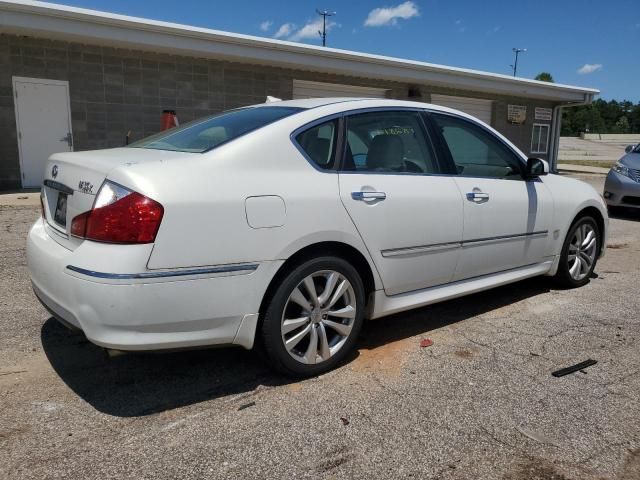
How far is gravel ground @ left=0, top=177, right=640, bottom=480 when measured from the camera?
237 cm

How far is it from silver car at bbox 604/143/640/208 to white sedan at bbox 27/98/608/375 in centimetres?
649

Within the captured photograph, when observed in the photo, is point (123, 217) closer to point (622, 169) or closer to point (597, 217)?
point (597, 217)

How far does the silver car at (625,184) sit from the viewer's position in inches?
376

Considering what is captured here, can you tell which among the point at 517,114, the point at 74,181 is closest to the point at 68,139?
the point at 74,181

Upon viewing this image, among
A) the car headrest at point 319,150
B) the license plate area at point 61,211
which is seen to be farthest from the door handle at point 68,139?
the car headrest at point 319,150

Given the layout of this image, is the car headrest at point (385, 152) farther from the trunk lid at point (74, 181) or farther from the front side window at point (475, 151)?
the trunk lid at point (74, 181)

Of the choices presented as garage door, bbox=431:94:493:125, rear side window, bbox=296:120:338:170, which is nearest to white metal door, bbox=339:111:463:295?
rear side window, bbox=296:120:338:170

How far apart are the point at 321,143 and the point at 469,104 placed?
705 inches

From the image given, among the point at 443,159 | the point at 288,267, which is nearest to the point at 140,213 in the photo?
the point at 288,267

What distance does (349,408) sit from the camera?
9.32 feet

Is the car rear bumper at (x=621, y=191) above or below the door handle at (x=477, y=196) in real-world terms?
below

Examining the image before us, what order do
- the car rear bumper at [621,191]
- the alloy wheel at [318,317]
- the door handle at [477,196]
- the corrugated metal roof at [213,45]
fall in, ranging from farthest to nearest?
the corrugated metal roof at [213,45] → the car rear bumper at [621,191] → the door handle at [477,196] → the alloy wheel at [318,317]

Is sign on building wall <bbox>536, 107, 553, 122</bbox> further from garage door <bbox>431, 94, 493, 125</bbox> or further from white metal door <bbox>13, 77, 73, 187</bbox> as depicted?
white metal door <bbox>13, 77, 73, 187</bbox>

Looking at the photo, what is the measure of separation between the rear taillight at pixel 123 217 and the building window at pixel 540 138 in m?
21.9
